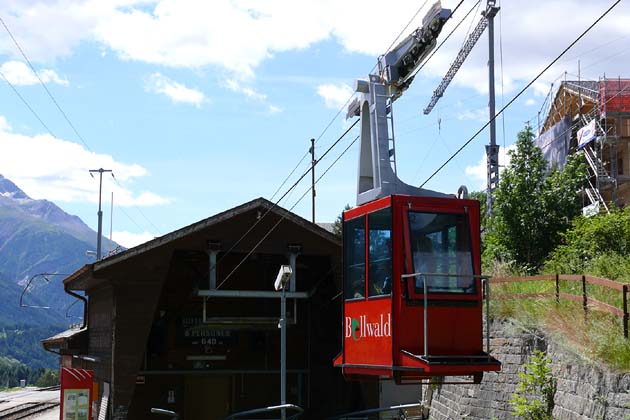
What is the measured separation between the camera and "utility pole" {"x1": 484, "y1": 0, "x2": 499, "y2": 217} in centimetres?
3077

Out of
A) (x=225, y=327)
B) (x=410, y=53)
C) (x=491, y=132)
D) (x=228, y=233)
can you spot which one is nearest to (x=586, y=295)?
(x=410, y=53)

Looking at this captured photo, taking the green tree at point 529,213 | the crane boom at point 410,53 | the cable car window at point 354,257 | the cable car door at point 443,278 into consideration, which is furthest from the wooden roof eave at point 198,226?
the cable car door at point 443,278

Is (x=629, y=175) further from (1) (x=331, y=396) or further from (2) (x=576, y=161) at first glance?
(1) (x=331, y=396)

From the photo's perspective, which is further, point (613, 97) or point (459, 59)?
point (459, 59)

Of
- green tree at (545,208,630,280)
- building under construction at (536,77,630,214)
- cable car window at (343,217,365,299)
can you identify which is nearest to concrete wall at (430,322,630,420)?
cable car window at (343,217,365,299)

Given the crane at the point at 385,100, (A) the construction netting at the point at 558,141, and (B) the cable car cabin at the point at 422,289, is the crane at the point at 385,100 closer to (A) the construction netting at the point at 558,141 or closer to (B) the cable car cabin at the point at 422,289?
(B) the cable car cabin at the point at 422,289

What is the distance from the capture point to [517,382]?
15109mm

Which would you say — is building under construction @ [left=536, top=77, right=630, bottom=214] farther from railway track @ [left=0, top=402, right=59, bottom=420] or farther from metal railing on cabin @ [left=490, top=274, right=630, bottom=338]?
railway track @ [left=0, top=402, right=59, bottom=420]

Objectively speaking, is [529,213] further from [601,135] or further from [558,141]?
[558,141]

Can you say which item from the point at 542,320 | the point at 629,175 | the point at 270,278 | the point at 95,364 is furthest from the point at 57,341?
the point at 629,175

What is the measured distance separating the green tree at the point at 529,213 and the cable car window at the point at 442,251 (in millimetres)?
13195

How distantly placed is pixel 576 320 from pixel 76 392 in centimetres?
1188

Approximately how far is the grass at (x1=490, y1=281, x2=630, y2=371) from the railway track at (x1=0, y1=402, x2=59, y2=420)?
990 inches

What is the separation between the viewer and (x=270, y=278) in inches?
969
